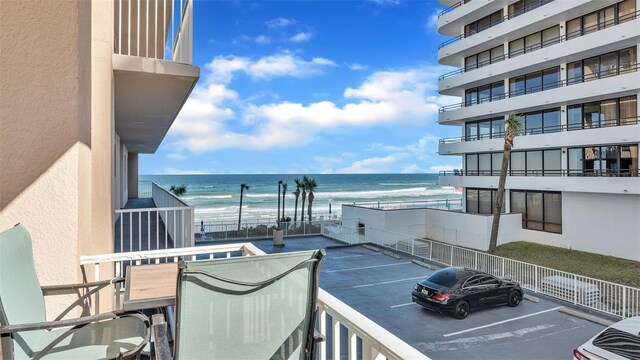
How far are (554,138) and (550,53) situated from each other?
12.6ft

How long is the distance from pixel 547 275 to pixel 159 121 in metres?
12.0

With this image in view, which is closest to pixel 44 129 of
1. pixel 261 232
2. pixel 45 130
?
pixel 45 130

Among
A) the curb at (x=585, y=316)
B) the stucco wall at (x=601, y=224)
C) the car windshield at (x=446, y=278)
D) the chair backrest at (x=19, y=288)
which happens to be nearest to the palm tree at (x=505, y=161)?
the stucco wall at (x=601, y=224)

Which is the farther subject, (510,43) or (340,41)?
(340,41)

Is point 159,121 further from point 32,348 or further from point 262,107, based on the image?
point 262,107

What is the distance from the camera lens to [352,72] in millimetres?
64562

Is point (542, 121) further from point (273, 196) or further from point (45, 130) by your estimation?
point (273, 196)

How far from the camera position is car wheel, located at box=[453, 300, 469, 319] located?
8827 millimetres

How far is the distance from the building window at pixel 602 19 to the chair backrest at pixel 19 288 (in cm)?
1983

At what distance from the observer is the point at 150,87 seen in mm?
5281

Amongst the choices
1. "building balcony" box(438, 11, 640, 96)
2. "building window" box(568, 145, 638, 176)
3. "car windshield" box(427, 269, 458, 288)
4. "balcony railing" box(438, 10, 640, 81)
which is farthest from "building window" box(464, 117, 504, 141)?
"car windshield" box(427, 269, 458, 288)

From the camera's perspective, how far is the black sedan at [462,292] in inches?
348

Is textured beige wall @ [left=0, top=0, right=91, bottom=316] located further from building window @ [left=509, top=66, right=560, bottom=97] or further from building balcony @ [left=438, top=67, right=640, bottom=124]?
building window @ [left=509, top=66, right=560, bottom=97]

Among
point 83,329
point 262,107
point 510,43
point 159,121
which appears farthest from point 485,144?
point 262,107
